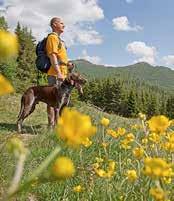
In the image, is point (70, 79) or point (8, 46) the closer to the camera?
point (8, 46)

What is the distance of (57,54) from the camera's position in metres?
9.08

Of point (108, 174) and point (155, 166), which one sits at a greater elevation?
point (155, 166)

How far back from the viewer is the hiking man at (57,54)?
29.4ft

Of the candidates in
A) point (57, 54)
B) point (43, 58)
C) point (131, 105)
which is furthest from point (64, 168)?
point (131, 105)

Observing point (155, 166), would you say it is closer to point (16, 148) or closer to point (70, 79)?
point (16, 148)

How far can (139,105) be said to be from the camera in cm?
10712

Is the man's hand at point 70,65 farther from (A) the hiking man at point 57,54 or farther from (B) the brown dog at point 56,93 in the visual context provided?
(B) the brown dog at point 56,93

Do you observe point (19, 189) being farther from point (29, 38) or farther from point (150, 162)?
point (29, 38)

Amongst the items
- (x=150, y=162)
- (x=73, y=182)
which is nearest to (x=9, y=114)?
(x=73, y=182)

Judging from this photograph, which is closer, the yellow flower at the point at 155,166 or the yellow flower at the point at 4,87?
the yellow flower at the point at 4,87

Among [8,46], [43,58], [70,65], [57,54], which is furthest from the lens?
[70,65]

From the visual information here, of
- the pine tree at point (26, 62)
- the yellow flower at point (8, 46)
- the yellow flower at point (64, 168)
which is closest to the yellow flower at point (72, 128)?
the yellow flower at point (64, 168)

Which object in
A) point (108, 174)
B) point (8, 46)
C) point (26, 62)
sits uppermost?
point (8, 46)

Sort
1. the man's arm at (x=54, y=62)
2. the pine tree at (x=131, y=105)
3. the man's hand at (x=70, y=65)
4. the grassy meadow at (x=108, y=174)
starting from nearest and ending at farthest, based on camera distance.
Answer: the grassy meadow at (x=108, y=174) < the man's arm at (x=54, y=62) < the man's hand at (x=70, y=65) < the pine tree at (x=131, y=105)
